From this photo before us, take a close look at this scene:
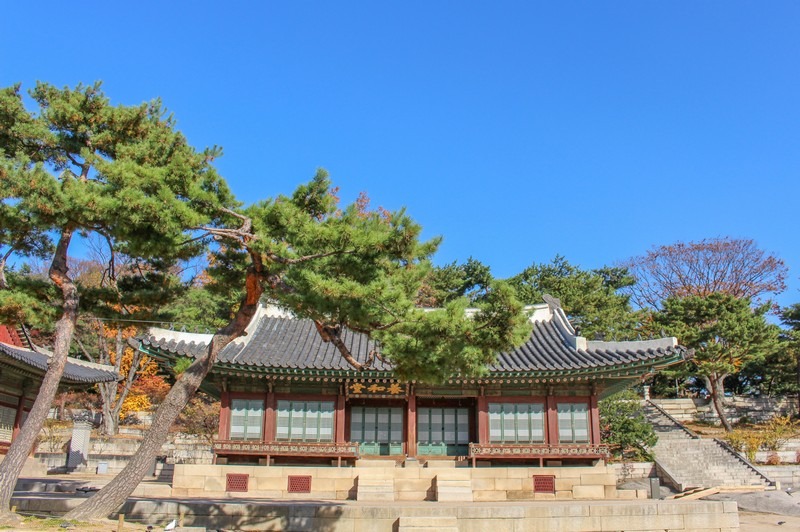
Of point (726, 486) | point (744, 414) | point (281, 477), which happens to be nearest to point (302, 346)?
point (281, 477)

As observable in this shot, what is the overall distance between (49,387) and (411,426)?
12.5 m

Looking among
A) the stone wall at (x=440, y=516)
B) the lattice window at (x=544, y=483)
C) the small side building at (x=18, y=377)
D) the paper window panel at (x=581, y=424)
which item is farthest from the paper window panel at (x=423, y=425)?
the small side building at (x=18, y=377)

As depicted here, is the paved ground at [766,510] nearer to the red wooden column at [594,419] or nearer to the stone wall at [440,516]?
the stone wall at [440,516]

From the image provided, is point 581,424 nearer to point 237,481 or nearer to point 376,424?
point 376,424

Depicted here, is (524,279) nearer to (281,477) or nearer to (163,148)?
(281,477)

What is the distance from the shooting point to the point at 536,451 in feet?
67.3

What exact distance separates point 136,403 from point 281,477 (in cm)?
1987

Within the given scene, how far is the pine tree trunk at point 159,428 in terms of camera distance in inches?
425

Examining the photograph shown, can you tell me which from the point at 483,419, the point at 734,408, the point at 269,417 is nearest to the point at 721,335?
the point at 734,408

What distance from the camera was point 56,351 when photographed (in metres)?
11.9

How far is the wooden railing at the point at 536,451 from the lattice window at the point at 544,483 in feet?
1.77

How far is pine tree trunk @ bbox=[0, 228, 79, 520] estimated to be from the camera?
10.8 metres

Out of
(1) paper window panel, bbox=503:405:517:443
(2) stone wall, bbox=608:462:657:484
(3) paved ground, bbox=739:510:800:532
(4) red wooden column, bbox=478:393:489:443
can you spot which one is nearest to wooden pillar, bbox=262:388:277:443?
(4) red wooden column, bbox=478:393:489:443

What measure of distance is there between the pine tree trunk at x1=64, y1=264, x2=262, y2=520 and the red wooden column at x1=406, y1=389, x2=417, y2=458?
11.0 metres
